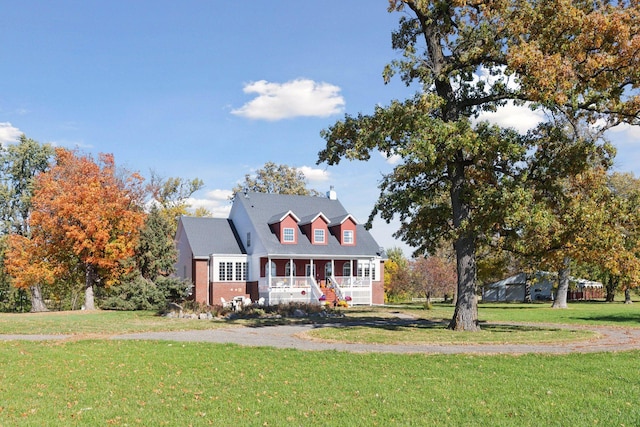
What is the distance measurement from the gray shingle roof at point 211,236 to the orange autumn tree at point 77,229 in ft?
17.5

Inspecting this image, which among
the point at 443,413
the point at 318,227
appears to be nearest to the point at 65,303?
the point at 318,227

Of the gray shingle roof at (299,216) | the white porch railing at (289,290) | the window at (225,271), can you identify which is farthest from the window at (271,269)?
the window at (225,271)

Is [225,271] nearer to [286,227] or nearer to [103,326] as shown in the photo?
[286,227]

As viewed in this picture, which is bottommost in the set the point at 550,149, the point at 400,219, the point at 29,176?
the point at 400,219

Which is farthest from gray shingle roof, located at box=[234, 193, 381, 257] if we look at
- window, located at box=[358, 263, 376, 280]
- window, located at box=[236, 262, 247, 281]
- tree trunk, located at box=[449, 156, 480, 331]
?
tree trunk, located at box=[449, 156, 480, 331]

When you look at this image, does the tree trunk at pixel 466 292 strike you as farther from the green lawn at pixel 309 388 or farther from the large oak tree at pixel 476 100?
the green lawn at pixel 309 388

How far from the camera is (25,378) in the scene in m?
10.2

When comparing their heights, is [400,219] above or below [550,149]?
below

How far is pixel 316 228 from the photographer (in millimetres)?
40625

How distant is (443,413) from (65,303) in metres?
42.2

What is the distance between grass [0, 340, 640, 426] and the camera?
7379 mm

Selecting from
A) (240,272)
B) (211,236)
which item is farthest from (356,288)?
(211,236)

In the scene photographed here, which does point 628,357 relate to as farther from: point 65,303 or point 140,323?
point 65,303

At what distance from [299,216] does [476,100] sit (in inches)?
942
